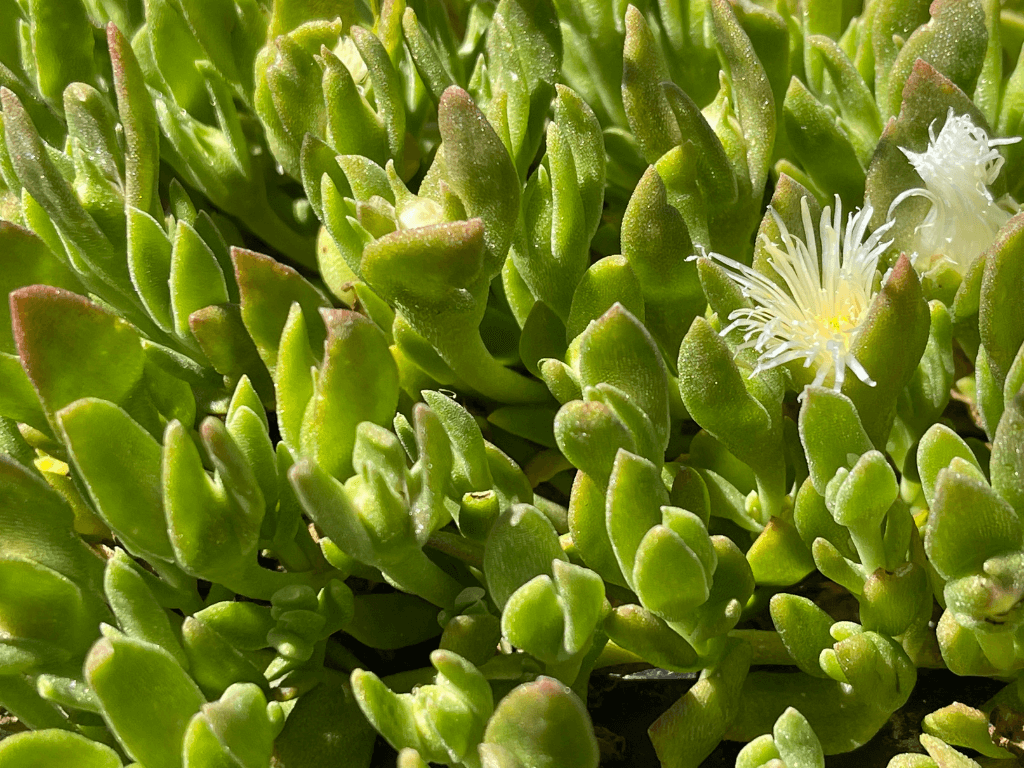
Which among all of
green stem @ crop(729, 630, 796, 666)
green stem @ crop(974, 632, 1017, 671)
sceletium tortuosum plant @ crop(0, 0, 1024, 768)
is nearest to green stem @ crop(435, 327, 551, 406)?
sceletium tortuosum plant @ crop(0, 0, 1024, 768)

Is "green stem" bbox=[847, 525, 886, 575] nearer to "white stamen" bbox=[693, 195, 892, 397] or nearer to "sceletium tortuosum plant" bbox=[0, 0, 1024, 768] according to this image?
"sceletium tortuosum plant" bbox=[0, 0, 1024, 768]

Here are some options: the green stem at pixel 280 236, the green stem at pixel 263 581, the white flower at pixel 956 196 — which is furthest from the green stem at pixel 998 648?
the green stem at pixel 280 236

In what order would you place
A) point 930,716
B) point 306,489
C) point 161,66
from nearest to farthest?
point 306,489 < point 930,716 < point 161,66

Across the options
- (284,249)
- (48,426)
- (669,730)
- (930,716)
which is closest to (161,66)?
(284,249)

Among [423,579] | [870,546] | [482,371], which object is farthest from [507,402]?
[870,546]

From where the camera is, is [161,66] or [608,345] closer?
[608,345]

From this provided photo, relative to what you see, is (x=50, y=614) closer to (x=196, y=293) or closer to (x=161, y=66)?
(x=196, y=293)

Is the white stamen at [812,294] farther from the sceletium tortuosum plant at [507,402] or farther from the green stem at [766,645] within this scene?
the green stem at [766,645]
